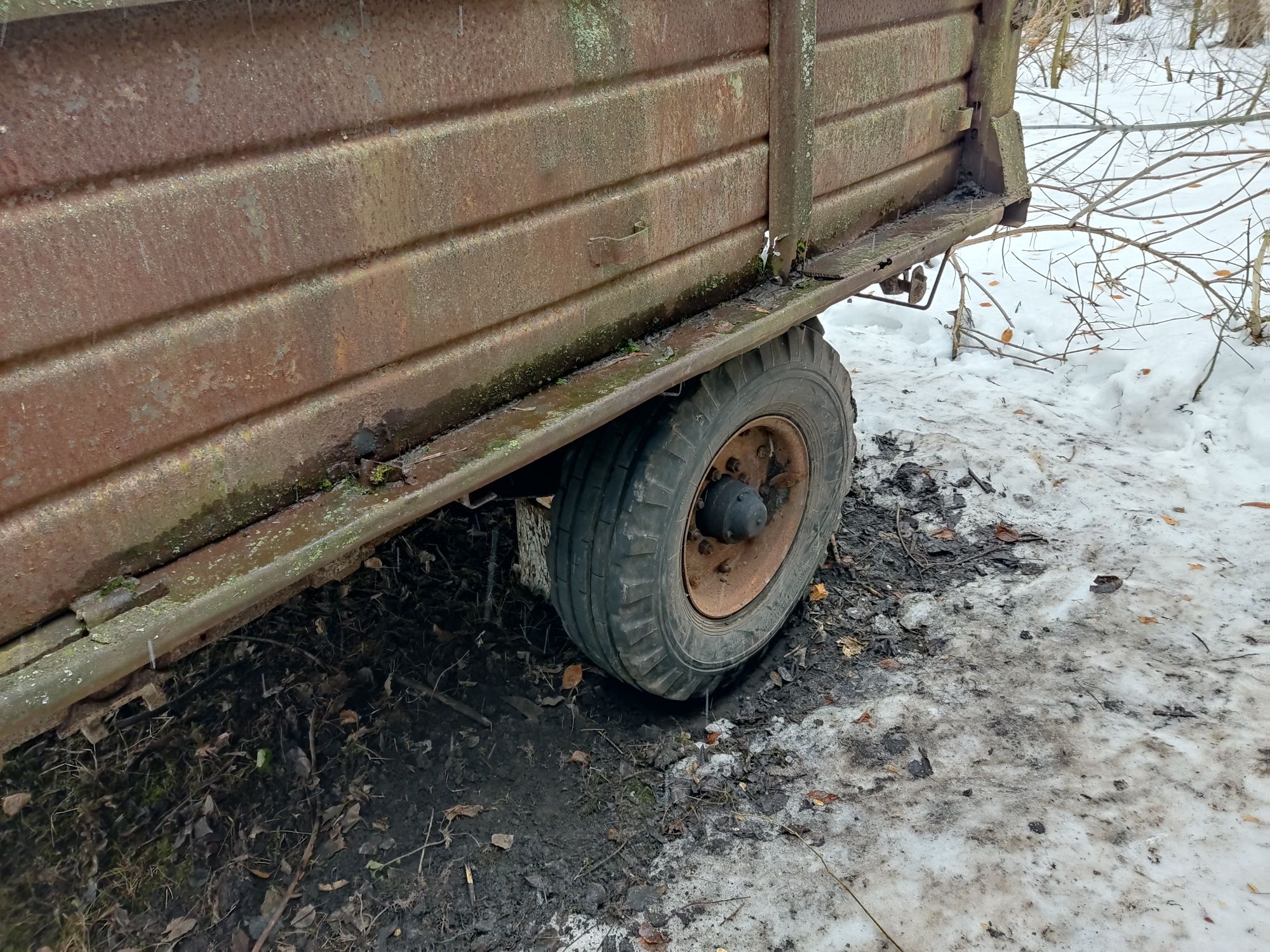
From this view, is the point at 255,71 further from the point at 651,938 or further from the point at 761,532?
the point at 651,938

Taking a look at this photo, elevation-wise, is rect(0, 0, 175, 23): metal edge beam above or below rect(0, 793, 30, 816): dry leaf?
above

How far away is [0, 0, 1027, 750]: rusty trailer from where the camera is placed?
1307 millimetres

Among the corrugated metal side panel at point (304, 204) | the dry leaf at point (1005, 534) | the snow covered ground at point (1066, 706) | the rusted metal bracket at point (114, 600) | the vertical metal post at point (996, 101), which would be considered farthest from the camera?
the dry leaf at point (1005, 534)

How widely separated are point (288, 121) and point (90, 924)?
213 cm

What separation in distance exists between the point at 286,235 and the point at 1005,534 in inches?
126

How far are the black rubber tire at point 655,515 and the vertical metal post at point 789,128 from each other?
30 cm

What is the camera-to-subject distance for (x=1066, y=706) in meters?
2.89

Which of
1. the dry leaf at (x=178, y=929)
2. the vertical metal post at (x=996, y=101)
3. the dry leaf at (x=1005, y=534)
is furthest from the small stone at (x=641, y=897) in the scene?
the vertical metal post at (x=996, y=101)

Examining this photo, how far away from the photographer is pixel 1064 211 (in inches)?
283

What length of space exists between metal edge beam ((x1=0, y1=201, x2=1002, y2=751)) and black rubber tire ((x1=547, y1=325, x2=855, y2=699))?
0.72 ft

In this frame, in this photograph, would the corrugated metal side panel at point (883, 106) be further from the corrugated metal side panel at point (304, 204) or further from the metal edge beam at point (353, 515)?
the corrugated metal side panel at point (304, 204)

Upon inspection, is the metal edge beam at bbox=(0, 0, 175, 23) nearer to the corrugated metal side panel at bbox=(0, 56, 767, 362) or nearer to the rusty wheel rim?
the corrugated metal side panel at bbox=(0, 56, 767, 362)

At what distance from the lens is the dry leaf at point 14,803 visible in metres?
2.56

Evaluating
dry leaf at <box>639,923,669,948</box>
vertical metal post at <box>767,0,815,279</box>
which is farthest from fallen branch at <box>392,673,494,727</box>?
vertical metal post at <box>767,0,815,279</box>
